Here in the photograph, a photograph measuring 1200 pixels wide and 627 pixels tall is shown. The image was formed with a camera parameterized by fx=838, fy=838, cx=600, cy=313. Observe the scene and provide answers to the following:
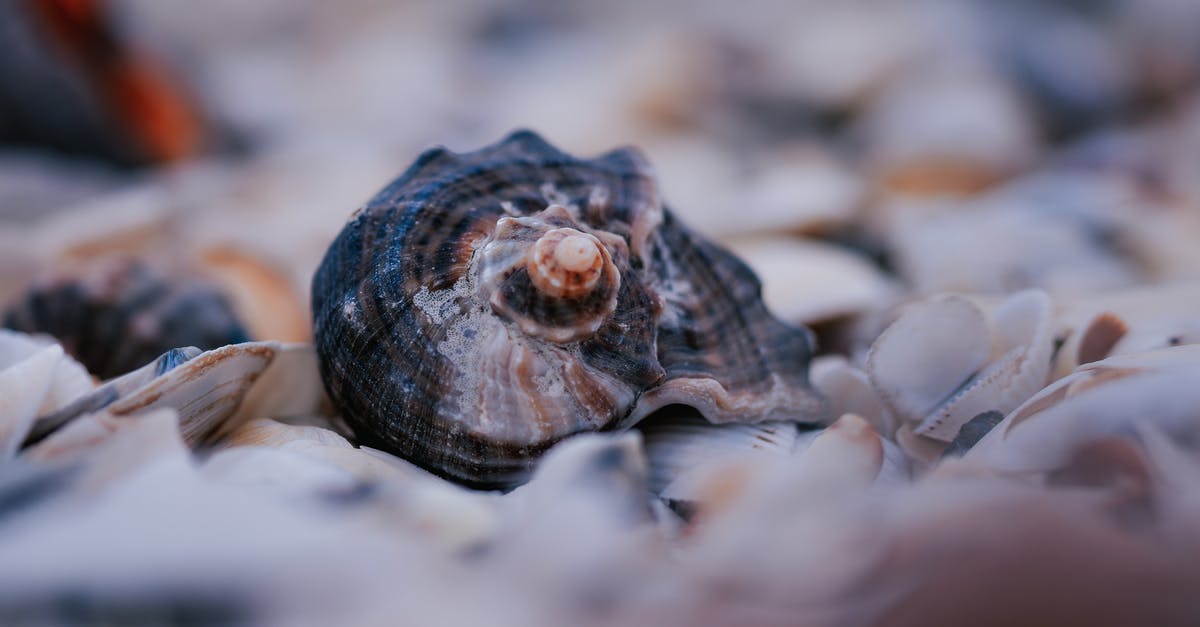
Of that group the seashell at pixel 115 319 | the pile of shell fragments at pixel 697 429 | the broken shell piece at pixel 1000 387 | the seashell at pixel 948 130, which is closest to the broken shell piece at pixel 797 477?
the pile of shell fragments at pixel 697 429

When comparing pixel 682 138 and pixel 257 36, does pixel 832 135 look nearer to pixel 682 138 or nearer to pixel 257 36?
pixel 682 138

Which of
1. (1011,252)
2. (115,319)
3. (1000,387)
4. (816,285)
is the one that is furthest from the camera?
(1011,252)

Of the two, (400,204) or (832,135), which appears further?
(832,135)

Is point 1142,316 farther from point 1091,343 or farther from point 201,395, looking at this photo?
point 201,395

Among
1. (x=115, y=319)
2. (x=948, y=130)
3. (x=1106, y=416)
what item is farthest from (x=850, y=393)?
(x=948, y=130)

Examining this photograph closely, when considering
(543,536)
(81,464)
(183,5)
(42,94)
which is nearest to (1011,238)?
(543,536)

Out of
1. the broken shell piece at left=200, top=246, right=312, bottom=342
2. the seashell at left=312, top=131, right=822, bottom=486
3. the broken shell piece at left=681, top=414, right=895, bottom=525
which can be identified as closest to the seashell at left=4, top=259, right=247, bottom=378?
the broken shell piece at left=200, top=246, right=312, bottom=342

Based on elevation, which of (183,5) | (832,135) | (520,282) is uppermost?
(183,5)
